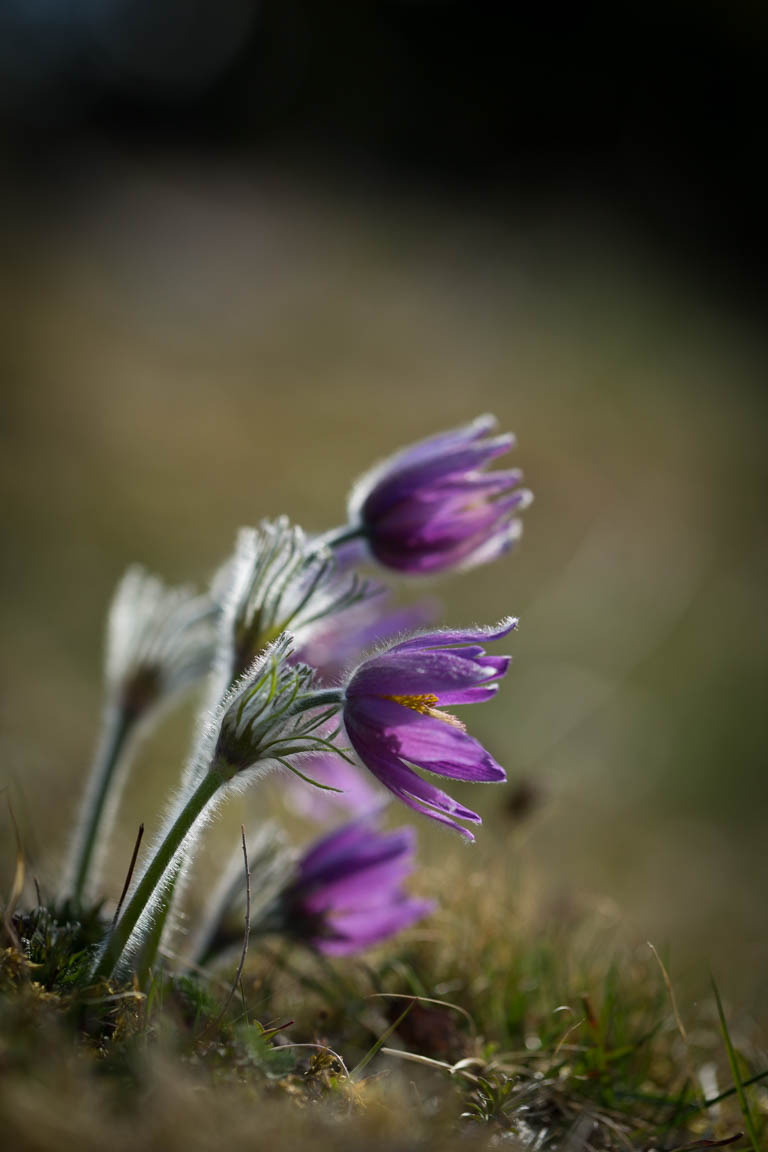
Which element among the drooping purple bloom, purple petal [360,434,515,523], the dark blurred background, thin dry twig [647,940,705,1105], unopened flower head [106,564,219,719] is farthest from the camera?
the dark blurred background

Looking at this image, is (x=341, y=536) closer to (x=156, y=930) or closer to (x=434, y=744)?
(x=434, y=744)

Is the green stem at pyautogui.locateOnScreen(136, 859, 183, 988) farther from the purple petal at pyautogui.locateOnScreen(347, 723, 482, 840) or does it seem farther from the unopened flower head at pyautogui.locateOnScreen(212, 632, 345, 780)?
the purple petal at pyautogui.locateOnScreen(347, 723, 482, 840)

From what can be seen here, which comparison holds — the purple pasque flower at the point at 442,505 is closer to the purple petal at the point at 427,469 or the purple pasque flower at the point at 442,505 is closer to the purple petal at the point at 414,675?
the purple petal at the point at 427,469

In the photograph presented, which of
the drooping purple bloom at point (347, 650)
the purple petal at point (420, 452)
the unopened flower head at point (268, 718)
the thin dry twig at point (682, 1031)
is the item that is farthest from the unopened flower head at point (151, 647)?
the thin dry twig at point (682, 1031)

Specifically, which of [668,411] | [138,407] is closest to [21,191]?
[138,407]

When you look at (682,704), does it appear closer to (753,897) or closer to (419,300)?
(753,897)

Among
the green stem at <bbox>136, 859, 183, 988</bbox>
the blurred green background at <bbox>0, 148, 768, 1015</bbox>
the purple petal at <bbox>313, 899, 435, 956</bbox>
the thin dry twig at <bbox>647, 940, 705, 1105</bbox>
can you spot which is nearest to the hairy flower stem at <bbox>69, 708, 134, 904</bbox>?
the blurred green background at <bbox>0, 148, 768, 1015</bbox>
